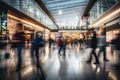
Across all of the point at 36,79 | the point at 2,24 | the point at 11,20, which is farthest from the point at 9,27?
the point at 36,79

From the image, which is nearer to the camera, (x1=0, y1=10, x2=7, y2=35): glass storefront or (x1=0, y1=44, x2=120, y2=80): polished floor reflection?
(x1=0, y1=44, x2=120, y2=80): polished floor reflection

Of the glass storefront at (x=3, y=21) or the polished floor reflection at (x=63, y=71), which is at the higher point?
the glass storefront at (x=3, y=21)

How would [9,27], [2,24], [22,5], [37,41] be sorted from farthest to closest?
[22,5] → [9,27] → [2,24] → [37,41]

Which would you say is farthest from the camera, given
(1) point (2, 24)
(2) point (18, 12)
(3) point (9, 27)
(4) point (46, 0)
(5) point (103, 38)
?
(4) point (46, 0)

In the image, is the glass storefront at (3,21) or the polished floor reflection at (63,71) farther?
the glass storefront at (3,21)

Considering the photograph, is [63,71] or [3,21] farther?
[3,21]

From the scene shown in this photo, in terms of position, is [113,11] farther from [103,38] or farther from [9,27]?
[103,38]

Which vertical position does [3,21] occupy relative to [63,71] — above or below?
above

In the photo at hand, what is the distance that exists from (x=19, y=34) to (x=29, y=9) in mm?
25370

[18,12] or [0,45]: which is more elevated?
[18,12]

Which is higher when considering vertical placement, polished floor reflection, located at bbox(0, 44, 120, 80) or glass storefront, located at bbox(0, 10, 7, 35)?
glass storefront, located at bbox(0, 10, 7, 35)

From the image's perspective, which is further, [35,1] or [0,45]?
[35,1]

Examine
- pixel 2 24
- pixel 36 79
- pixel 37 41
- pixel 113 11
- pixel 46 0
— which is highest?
pixel 46 0

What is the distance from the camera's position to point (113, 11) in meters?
26.6
